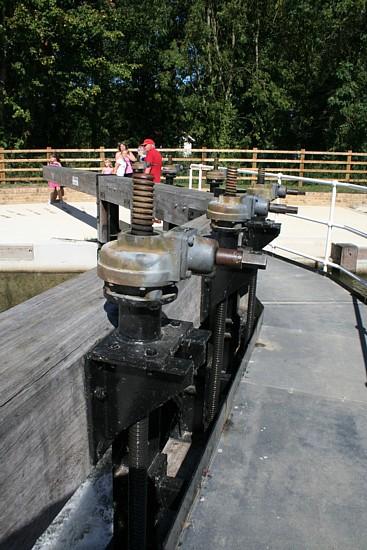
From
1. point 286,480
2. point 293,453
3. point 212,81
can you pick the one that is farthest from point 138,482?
point 212,81

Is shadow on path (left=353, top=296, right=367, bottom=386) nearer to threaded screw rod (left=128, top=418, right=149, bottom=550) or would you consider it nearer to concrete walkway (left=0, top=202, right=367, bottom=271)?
threaded screw rod (left=128, top=418, right=149, bottom=550)

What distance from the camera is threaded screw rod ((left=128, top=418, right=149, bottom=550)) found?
1.15 meters

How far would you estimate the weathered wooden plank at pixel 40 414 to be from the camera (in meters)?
0.82

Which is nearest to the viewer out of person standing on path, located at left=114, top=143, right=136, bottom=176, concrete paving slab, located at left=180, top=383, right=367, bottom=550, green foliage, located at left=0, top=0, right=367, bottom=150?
concrete paving slab, located at left=180, top=383, right=367, bottom=550

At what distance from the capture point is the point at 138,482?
3.90ft

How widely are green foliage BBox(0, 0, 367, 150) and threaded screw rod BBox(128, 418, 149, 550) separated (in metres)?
21.6

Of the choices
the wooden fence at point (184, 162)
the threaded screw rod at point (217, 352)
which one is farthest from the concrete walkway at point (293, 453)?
the wooden fence at point (184, 162)

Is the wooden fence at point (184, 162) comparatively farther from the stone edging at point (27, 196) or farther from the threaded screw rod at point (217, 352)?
the threaded screw rod at point (217, 352)

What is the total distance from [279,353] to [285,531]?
4.88ft

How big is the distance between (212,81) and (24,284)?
20479 millimetres

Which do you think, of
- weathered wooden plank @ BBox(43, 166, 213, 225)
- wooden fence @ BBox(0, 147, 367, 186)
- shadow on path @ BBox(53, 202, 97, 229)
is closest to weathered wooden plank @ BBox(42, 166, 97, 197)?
weathered wooden plank @ BBox(43, 166, 213, 225)

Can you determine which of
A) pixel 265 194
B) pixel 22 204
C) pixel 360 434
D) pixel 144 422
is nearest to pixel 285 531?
pixel 360 434

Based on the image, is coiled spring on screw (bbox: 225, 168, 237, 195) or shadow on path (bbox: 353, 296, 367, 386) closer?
coiled spring on screw (bbox: 225, 168, 237, 195)

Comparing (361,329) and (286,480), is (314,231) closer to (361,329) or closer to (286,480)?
(361,329)
